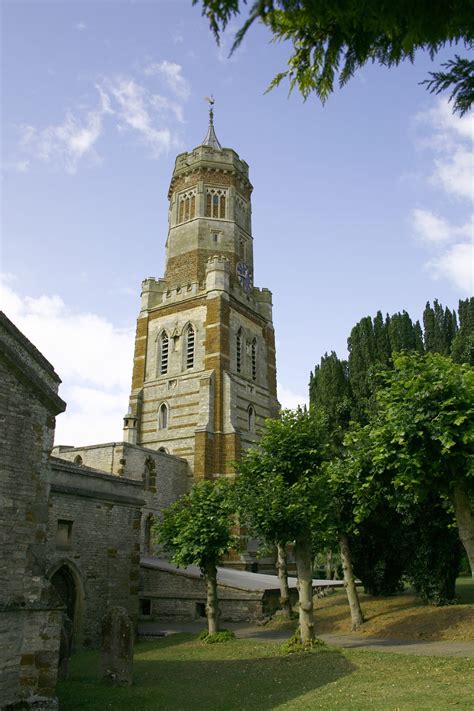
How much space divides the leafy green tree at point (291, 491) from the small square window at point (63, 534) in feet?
21.3

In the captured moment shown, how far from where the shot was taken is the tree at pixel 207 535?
20297mm

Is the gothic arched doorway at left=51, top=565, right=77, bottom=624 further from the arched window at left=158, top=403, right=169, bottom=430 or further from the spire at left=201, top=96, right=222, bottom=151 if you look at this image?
the spire at left=201, top=96, right=222, bottom=151

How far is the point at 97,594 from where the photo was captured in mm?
20656

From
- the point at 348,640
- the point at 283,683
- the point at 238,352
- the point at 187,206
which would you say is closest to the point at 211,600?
the point at 348,640

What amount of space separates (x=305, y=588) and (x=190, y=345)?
84.2 ft

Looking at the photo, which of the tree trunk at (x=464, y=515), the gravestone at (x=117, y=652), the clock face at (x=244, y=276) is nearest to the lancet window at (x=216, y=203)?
the clock face at (x=244, y=276)

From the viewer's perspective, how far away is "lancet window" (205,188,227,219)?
45500mm

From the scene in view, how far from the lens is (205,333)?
1576 inches

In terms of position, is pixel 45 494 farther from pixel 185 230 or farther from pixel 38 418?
Result: pixel 185 230

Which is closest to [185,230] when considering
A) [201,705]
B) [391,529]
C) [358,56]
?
[391,529]

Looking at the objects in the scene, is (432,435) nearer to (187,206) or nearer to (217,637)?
(217,637)

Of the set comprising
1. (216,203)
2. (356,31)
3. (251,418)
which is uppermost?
(216,203)

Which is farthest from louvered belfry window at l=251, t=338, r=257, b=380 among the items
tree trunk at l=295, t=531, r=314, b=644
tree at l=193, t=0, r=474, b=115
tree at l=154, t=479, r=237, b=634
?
tree at l=193, t=0, r=474, b=115

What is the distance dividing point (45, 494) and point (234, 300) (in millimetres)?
30914
